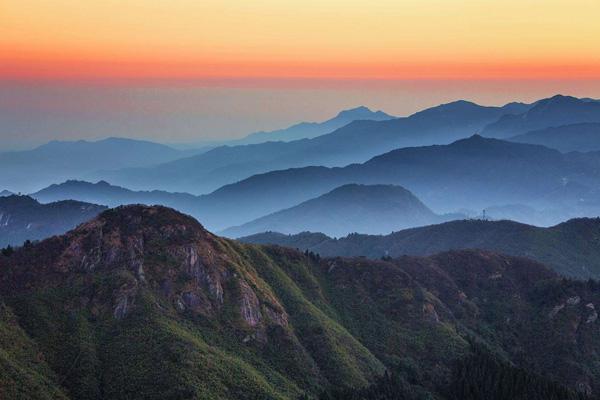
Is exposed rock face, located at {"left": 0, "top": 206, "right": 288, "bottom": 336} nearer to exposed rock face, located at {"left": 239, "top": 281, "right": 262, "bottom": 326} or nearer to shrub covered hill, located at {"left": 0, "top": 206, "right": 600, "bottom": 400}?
exposed rock face, located at {"left": 239, "top": 281, "right": 262, "bottom": 326}

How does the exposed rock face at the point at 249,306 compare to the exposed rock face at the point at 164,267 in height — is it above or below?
below

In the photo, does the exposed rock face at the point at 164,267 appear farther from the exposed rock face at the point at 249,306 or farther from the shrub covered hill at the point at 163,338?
the shrub covered hill at the point at 163,338

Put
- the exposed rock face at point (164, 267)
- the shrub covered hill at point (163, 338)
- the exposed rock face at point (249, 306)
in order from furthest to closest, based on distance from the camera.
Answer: the exposed rock face at point (249, 306) → the exposed rock face at point (164, 267) → the shrub covered hill at point (163, 338)

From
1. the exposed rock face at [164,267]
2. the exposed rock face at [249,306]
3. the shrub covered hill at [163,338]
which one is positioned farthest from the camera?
the exposed rock face at [249,306]

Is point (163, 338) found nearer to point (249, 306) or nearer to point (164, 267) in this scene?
point (164, 267)

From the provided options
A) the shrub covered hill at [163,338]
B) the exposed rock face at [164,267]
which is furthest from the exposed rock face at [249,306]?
the shrub covered hill at [163,338]

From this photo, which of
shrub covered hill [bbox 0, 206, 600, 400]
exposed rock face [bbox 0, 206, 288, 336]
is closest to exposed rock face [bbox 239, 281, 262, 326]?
exposed rock face [bbox 0, 206, 288, 336]

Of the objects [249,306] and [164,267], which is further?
[249,306]

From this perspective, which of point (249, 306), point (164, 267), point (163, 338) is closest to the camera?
point (163, 338)

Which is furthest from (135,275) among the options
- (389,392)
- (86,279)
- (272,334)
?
(389,392)

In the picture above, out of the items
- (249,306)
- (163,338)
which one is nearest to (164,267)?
(249,306)

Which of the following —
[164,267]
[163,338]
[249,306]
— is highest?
[164,267]

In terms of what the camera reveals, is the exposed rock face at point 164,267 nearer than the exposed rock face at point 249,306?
Yes
